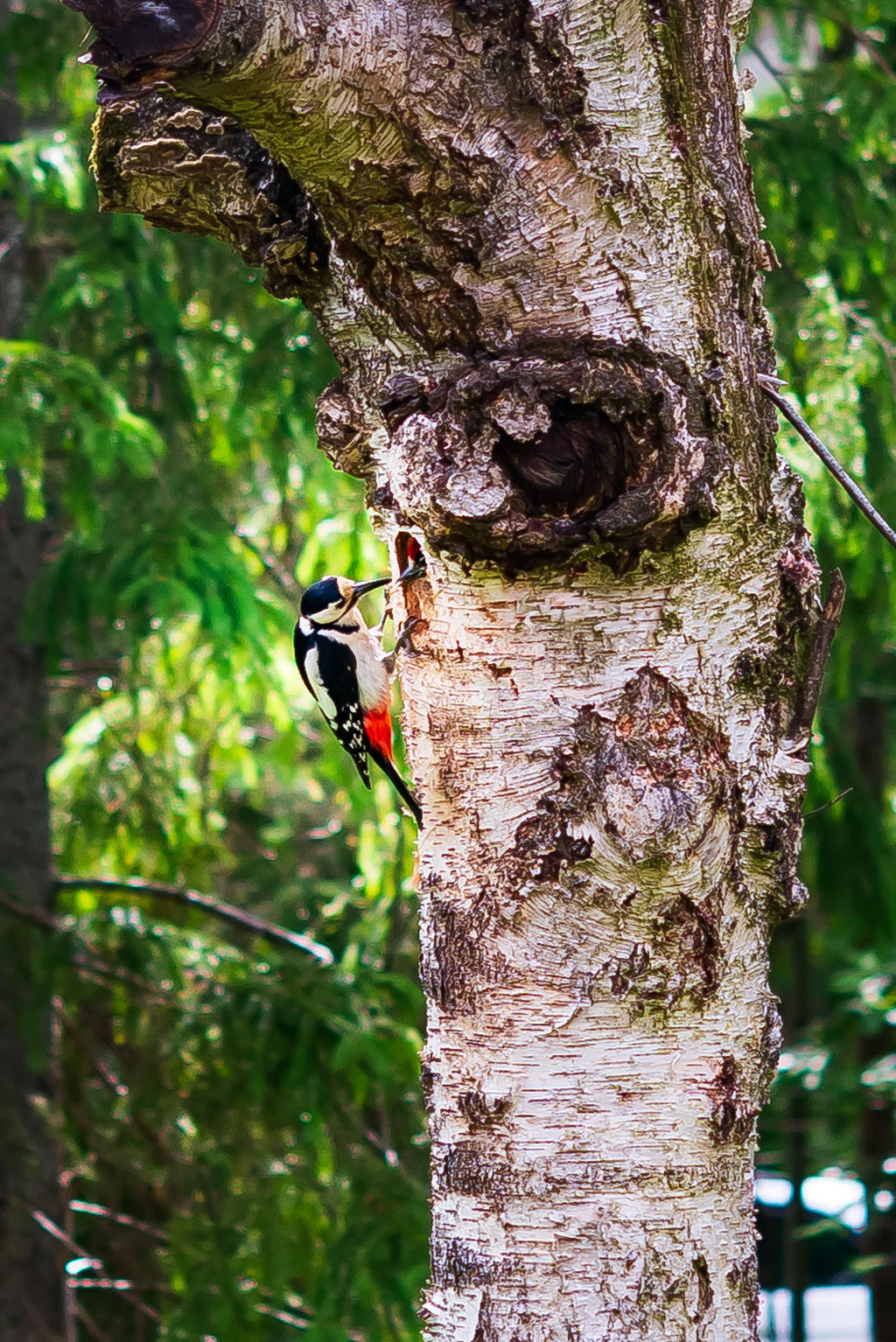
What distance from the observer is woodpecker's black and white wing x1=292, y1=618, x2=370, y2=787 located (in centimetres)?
385

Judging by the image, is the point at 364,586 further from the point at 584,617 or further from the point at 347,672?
the point at 584,617

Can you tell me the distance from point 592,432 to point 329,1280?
3.19 metres

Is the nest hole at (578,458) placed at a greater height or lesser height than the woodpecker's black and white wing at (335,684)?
lesser

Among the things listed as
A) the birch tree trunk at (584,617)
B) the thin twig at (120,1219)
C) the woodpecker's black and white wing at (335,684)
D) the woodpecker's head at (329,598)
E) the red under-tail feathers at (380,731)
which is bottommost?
the thin twig at (120,1219)

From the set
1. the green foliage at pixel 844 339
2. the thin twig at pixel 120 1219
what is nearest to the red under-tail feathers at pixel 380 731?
the green foliage at pixel 844 339

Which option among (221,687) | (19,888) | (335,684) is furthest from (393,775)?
(19,888)

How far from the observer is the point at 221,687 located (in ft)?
13.8

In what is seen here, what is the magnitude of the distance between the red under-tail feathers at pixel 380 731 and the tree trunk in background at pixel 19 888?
152 cm

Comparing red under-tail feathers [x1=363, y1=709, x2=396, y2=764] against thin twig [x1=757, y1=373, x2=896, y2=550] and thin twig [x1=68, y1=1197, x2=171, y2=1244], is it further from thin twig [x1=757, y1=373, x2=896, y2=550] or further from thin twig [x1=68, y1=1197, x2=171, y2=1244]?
thin twig [x1=757, y1=373, x2=896, y2=550]

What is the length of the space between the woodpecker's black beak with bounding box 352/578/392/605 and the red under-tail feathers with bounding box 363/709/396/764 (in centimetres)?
32

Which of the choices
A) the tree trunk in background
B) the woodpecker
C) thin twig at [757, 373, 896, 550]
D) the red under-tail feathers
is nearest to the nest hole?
thin twig at [757, 373, 896, 550]

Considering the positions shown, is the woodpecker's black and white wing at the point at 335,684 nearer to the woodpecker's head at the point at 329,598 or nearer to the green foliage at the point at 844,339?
the woodpecker's head at the point at 329,598

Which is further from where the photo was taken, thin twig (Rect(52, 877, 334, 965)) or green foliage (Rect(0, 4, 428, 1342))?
thin twig (Rect(52, 877, 334, 965))

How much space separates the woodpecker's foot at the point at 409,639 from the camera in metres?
1.68
